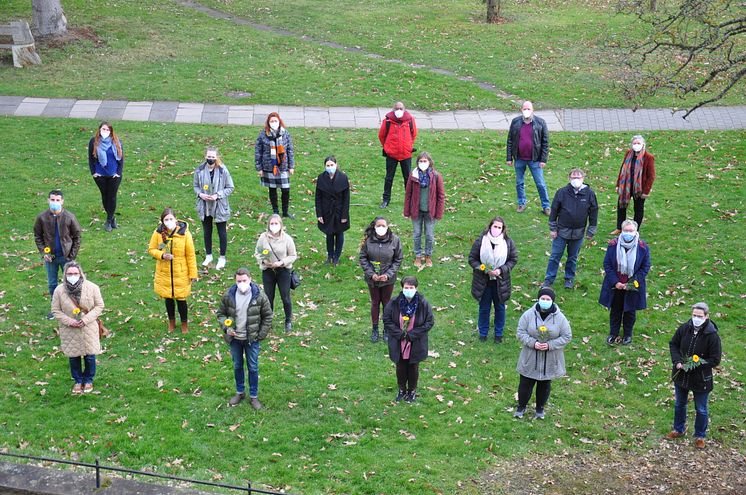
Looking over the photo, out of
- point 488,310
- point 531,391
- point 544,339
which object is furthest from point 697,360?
point 488,310

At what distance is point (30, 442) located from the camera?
36.4 ft

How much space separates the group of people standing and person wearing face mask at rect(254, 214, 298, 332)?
0.02m

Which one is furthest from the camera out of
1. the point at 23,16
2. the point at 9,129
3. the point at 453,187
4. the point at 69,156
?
the point at 23,16

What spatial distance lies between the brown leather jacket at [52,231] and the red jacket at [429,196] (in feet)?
17.6

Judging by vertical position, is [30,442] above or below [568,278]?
below

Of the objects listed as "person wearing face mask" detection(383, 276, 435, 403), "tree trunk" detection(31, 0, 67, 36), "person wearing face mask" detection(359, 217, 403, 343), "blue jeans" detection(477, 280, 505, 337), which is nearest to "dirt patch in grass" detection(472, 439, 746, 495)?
"person wearing face mask" detection(383, 276, 435, 403)

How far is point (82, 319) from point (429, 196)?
6135 mm

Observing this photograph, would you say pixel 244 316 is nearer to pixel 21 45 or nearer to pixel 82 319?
pixel 82 319

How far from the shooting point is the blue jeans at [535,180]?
1753cm

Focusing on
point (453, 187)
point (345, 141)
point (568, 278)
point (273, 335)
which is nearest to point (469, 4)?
point (345, 141)

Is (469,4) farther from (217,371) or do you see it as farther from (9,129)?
(217,371)

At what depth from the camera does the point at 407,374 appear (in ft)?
39.3

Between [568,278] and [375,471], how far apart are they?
19.2 feet

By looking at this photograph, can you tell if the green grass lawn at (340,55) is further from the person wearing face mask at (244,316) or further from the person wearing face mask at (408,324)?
the person wearing face mask at (244,316)
